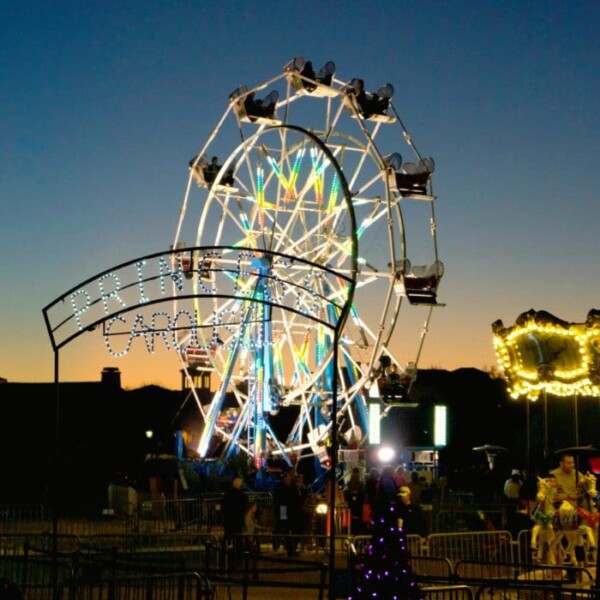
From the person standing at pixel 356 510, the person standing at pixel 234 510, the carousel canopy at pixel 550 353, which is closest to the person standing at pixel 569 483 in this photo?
the carousel canopy at pixel 550 353

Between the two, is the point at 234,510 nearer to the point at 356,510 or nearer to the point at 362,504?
the point at 362,504

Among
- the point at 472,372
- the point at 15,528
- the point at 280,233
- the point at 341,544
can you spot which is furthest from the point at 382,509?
the point at 472,372

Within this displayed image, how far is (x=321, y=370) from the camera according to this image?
90.6ft

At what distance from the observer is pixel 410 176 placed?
26781 millimetres

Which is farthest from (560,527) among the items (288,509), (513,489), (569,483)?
(513,489)

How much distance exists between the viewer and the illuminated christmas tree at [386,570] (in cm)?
910

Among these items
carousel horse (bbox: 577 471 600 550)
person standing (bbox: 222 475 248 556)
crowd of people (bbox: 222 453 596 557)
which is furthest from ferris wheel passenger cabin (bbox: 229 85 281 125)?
carousel horse (bbox: 577 471 600 550)

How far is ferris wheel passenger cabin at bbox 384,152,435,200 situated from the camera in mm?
26703

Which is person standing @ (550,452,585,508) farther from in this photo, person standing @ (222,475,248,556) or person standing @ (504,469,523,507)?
person standing @ (504,469,523,507)

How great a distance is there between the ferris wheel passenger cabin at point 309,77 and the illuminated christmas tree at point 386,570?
63.1 ft

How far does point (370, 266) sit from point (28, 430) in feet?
85.8

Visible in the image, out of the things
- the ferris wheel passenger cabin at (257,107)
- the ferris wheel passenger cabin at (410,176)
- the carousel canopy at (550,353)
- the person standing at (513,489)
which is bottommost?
the person standing at (513,489)

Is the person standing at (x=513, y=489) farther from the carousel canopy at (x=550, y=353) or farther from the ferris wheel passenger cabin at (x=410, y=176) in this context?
the ferris wheel passenger cabin at (x=410, y=176)

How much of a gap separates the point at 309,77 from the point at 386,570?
1967 cm
